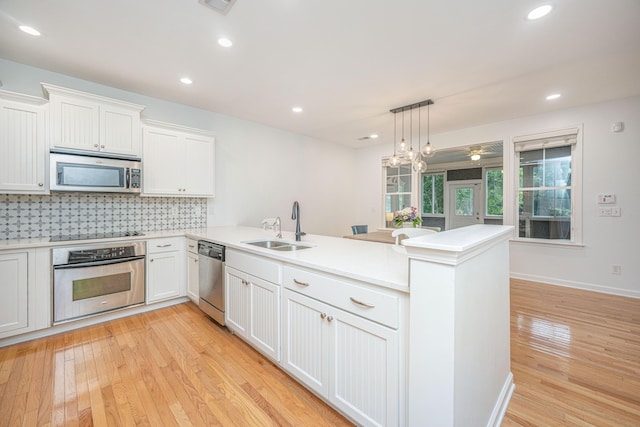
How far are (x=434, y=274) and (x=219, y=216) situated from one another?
12.2ft

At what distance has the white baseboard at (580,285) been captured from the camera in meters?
3.64

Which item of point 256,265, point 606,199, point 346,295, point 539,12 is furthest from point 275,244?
point 606,199

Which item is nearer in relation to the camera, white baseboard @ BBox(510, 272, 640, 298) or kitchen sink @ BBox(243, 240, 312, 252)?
kitchen sink @ BBox(243, 240, 312, 252)

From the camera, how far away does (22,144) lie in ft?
8.11

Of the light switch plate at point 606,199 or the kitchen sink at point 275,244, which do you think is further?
the light switch plate at point 606,199

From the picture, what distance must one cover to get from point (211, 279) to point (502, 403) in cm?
252

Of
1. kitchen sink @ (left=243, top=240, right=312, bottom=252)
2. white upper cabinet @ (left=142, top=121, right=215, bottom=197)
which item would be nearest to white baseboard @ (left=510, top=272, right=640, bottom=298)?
kitchen sink @ (left=243, top=240, right=312, bottom=252)

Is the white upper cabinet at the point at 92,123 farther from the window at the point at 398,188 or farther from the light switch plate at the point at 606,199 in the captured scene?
the light switch plate at the point at 606,199

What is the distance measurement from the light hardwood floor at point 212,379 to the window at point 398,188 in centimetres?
365

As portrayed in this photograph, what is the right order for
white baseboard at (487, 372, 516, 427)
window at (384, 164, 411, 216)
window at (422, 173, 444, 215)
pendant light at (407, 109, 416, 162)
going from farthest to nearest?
window at (422, 173, 444, 215) < window at (384, 164, 411, 216) < pendant light at (407, 109, 416, 162) < white baseboard at (487, 372, 516, 427)

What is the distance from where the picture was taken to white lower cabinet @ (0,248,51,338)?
2260 millimetres

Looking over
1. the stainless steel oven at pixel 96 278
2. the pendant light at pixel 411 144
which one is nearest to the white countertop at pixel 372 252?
the stainless steel oven at pixel 96 278

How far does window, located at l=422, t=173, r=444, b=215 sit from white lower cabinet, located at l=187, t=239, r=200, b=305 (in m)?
8.12

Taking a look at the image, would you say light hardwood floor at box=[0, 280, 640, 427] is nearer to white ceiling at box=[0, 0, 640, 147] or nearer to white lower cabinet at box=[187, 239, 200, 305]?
white lower cabinet at box=[187, 239, 200, 305]
